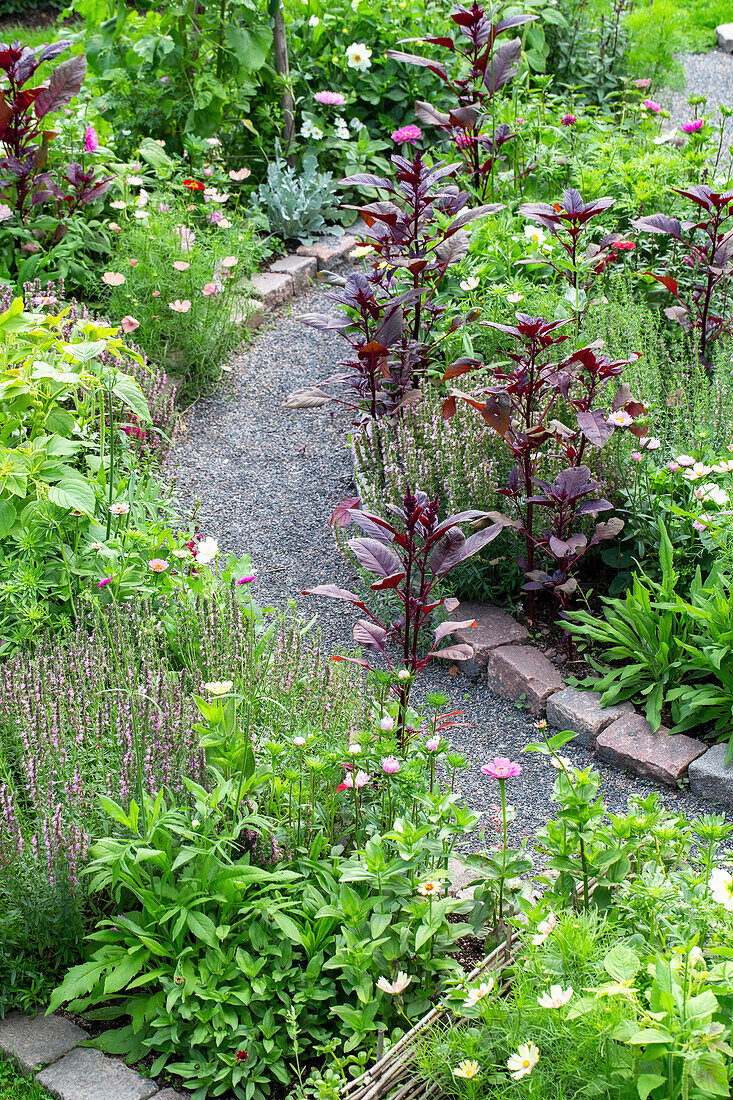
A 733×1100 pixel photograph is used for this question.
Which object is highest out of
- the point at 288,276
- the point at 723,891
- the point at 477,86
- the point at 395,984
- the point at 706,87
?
the point at 477,86

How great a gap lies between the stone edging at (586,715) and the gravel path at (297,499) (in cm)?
5

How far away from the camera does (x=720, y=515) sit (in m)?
2.97

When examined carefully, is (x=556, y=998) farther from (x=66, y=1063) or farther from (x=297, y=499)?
(x=297, y=499)

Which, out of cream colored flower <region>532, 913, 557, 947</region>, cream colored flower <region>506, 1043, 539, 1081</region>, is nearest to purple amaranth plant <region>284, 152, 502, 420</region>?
cream colored flower <region>532, 913, 557, 947</region>

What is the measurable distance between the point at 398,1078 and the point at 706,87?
848 centimetres

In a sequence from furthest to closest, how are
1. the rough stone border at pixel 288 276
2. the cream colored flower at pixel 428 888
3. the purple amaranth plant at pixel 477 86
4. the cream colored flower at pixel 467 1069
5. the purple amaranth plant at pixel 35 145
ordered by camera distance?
the rough stone border at pixel 288 276, the purple amaranth plant at pixel 477 86, the purple amaranth plant at pixel 35 145, the cream colored flower at pixel 428 888, the cream colored flower at pixel 467 1069

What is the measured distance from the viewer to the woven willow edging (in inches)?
72.2

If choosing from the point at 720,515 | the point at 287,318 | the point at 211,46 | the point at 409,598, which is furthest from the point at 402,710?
the point at 211,46

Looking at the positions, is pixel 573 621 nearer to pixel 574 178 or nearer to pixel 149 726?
pixel 149 726

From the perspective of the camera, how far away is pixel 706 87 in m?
A: 8.26

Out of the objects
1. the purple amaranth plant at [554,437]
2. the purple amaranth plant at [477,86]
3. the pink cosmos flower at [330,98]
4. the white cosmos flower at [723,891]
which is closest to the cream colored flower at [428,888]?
the white cosmos flower at [723,891]

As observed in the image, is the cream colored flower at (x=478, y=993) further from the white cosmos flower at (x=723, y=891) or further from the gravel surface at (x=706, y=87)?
the gravel surface at (x=706, y=87)

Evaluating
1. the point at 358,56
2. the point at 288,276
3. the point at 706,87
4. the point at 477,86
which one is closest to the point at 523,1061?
the point at 477,86

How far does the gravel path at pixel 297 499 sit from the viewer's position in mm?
2949
